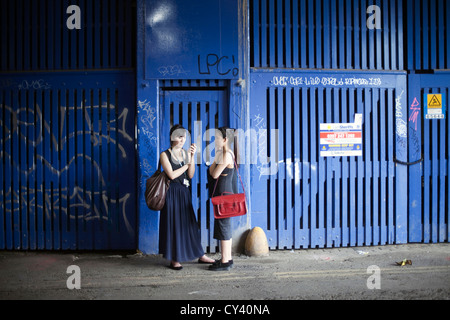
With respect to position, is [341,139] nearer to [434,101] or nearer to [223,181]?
[434,101]

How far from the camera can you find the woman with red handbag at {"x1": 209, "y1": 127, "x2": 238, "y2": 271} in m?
4.89

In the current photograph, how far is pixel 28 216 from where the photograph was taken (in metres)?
6.08

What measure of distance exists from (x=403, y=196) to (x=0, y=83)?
7199 millimetres

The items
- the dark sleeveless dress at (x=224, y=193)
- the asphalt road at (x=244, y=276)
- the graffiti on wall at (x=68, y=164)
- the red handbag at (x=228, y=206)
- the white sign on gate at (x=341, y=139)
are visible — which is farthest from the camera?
the white sign on gate at (x=341, y=139)

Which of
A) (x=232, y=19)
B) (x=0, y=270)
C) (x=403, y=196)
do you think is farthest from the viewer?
(x=403, y=196)

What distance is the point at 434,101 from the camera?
6352mm

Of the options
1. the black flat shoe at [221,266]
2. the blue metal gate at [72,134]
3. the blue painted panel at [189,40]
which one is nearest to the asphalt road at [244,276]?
the black flat shoe at [221,266]

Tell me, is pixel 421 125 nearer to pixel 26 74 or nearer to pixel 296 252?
pixel 296 252

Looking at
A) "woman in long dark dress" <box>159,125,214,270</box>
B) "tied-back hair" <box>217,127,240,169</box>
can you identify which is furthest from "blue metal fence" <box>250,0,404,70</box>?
"woman in long dark dress" <box>159,125,214,270</box>

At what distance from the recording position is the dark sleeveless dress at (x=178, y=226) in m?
4.98

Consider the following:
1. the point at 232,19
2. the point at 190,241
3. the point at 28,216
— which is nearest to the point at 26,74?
the point at 28,216

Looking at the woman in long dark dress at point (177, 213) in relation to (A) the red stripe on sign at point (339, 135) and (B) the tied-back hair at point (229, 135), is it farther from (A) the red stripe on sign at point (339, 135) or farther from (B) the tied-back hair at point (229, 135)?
(A) the red stripe on sign at point (339, 135)

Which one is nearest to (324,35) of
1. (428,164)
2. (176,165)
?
(428,164)

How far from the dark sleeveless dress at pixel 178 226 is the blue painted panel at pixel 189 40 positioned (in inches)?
63.1
